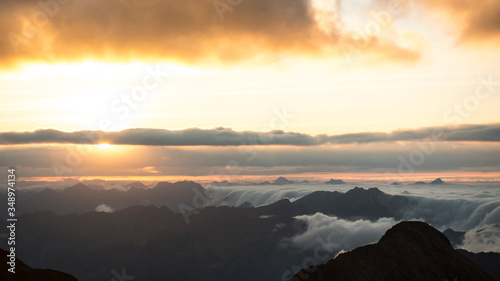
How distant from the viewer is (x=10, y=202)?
12669 centimetres

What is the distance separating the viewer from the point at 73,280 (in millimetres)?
166875

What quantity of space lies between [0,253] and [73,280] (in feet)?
82.6

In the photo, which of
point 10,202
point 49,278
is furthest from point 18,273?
point 10,202

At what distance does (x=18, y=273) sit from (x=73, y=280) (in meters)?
17.3

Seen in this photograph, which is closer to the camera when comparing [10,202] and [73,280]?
[10,202]

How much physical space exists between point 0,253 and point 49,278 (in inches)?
721

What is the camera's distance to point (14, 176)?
13025 cm

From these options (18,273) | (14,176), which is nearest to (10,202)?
(14,176)

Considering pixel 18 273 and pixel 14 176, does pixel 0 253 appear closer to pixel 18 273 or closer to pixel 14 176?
pixel 18 273

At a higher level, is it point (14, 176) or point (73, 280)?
point (14, 176)

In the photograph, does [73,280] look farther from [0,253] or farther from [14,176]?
[14,176]

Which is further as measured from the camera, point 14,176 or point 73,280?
point 73,280

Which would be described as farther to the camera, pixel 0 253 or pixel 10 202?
pixel 0 253

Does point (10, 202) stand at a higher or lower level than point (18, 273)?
higher
